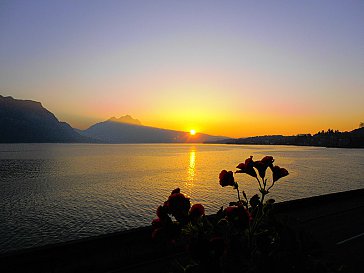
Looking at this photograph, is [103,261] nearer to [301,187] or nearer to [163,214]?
[163,214]

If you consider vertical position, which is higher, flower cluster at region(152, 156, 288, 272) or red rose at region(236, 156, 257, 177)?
red rose at region(236, 156, 257, 177)

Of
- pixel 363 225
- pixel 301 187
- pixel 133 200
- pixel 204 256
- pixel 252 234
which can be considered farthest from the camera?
pixel 301 187

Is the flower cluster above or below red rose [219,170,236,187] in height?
below

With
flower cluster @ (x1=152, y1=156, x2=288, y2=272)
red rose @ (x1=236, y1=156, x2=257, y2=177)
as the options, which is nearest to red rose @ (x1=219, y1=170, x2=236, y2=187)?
red rose @ (x1=236, y1=156, x2=257, y2=177)

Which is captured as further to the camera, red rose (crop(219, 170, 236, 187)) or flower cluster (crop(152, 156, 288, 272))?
red rose (crop(219, 170, 236, 187))

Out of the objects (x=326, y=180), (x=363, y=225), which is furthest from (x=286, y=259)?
(x=326, y=180)

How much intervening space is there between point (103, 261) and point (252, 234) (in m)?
8.12

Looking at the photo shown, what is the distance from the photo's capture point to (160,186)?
1890 inches

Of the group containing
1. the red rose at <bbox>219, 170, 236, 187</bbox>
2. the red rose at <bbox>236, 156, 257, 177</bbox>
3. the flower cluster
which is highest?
the red rose at <bbox>236, 156, 257, 177</bbox>

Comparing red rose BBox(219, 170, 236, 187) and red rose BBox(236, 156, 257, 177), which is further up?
red rose BBox(236, 156, 257, 177)

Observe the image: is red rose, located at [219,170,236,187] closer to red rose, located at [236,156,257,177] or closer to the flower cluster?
red rose, located at [236,156,257,177]

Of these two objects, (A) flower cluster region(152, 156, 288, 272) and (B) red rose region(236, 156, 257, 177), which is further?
(B) red rose region(236, 156, 257, 177)

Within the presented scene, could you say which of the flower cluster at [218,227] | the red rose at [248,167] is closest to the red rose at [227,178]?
the red rose at [248,167]

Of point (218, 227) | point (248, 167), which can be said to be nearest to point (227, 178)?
point (248, 167)
